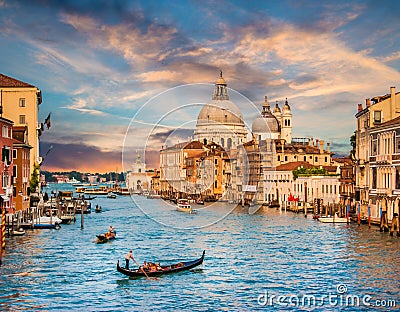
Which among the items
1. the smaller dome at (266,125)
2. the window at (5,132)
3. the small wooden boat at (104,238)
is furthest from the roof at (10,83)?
the smaller dome at (266,125)

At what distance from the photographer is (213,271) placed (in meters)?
17.9

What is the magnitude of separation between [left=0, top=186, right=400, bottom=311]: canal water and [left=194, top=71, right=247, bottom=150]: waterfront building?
168 inches

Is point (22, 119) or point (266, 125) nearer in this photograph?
point (22, 119)

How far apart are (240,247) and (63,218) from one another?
41.8 ft

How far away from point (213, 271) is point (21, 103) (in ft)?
74.1

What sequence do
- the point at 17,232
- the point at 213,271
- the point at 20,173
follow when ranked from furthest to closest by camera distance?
the point at 20,173 < the point at 17,232 < the point at 213,271

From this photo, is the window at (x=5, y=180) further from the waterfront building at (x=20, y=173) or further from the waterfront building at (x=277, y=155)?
the waterfront building at (x=277, y=155)

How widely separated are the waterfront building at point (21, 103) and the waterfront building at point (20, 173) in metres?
5.13

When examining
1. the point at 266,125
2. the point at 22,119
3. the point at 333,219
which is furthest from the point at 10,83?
the point at 266,125

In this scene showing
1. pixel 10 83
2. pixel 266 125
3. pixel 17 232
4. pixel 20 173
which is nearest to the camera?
pixel 17 232

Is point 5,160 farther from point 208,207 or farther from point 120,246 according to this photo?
point 208,207

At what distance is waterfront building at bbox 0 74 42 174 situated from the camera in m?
37.2

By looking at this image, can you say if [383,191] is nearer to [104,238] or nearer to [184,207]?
[104,238]

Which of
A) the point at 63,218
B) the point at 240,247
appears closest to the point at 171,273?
the point at 240,247
